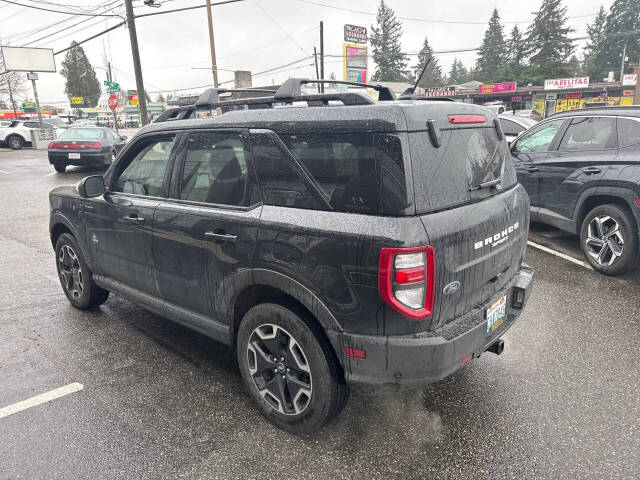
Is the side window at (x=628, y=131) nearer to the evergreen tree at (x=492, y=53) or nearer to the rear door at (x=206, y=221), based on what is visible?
the rear door at (x=206, y=221)

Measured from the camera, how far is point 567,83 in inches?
1812

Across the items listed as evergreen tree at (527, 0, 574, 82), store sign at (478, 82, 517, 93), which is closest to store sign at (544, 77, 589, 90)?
store sign at (478, 82, 517, 93)

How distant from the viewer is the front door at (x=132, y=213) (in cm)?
328

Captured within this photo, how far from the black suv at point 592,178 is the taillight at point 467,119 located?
3.06 metres

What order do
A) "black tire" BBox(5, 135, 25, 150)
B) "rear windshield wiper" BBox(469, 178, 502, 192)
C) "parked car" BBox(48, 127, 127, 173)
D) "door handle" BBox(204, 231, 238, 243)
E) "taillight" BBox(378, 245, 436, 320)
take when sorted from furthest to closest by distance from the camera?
"black tire" BBox(5, 135, 25, 150) → "parked car" BBox(48, 127, 127, 173) → "door handle" BBox(204, 231, 238, 243) → "rear windshield wiper" BBox(469, 178, 502, 192) → "taillight" BBox(378, 245, 436, 320)

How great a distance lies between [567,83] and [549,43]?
62.5ft

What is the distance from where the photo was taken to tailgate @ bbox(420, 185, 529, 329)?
215 centimetres

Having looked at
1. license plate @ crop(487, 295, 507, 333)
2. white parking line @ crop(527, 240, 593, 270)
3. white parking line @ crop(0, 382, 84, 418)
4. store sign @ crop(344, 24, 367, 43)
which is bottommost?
white parking line @ crop(527, 240, 593, 270)

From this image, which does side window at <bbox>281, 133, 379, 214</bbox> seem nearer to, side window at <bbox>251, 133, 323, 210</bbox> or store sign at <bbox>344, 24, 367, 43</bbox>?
side window at <bbox>251, 133, 323, 210</bbox>

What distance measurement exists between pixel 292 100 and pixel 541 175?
14.8 ft

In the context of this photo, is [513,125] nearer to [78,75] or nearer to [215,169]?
[215,169]

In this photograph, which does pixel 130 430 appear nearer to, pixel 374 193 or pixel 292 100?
pixel 374 193

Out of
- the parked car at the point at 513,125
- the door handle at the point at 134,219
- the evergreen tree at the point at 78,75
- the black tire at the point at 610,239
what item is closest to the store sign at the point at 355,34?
the parked car at the point at 513,125

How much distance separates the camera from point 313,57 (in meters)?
41.0
